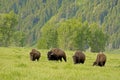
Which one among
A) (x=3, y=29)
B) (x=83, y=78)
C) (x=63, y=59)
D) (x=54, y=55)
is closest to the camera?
(x=83, y=78)

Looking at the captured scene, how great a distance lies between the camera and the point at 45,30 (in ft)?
444

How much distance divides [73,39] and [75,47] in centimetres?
337

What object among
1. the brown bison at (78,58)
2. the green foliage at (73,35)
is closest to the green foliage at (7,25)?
the green foliage at (73,35)

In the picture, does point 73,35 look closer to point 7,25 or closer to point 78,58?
point 7,25

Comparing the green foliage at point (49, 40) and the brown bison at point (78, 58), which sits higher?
the brown bison at point (78, 58)

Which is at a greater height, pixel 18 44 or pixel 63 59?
pixel 63 59

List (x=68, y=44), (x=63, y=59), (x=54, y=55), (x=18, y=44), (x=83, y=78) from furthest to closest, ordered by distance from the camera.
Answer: (x=18, y=44)
(x=68, y=44)
(x=63, y=59)
(x=54, y=55)
(x=83, y=78)

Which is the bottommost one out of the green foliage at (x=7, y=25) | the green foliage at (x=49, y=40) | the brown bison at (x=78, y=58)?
the green foliage at (x=49, y=40)

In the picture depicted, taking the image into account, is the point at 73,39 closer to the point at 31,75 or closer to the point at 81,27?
the point at 81,27

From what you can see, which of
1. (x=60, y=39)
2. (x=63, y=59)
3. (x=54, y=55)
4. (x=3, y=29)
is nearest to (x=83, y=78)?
(x=54, y=55)

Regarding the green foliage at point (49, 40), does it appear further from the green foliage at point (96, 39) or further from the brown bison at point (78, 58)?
the brown bison at point (78, 58)

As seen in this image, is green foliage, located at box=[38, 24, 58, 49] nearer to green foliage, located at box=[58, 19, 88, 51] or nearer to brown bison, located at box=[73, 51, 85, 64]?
green foliage, located at box=[58, 19, 88, 51]

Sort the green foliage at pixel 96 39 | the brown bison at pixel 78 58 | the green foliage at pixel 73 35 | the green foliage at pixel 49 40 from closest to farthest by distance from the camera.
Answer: the brown bison at pixel 78 58, the green foliage at pixel 73 35, the green foliage at pixel 96 39, the green foliage at pixel 49 40

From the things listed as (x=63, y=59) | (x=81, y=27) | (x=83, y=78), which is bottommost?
(x=81, y=27)
